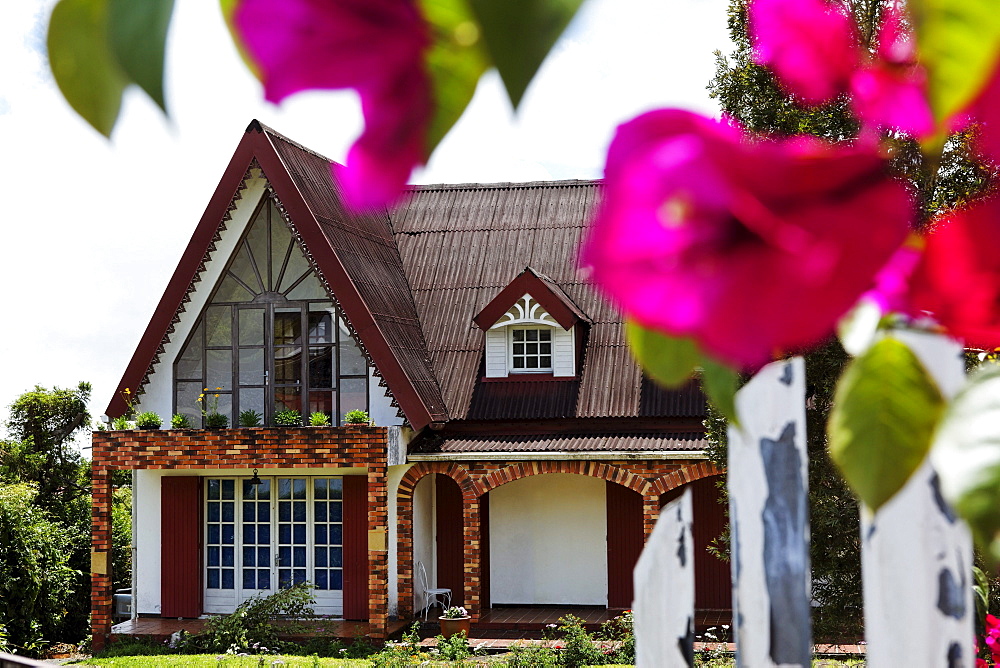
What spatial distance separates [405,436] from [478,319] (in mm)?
1888

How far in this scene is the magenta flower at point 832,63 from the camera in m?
0.33

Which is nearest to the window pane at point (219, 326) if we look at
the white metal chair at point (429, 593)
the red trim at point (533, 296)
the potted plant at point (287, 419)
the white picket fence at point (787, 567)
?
the potted plant at point (287, 419)

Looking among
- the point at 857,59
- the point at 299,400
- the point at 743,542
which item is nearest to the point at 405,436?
the point at 299,400

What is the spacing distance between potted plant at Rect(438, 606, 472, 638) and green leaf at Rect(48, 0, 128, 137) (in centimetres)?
1254

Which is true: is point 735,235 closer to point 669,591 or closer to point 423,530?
point 669,591

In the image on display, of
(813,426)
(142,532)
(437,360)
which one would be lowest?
(142,532)

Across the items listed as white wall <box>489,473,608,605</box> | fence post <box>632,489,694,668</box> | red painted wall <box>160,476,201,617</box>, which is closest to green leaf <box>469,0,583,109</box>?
fence post <box>632,489,694,668</box>

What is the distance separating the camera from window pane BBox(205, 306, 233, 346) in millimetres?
13734

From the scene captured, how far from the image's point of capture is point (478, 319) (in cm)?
1412

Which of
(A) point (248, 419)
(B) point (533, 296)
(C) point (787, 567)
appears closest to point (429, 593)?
(A) point (248, 419)

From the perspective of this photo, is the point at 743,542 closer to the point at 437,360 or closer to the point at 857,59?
the point at 857,59

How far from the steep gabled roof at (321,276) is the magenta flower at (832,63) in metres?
12.7

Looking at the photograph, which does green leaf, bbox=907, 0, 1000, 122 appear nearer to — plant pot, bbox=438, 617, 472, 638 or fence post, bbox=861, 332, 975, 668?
fence post, bbox=861, 332, 975, 668

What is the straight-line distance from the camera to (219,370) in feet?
45.1
